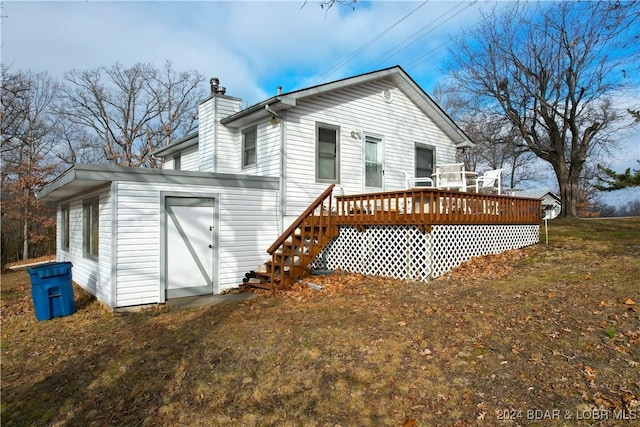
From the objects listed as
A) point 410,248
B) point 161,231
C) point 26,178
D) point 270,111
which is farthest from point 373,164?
point 26,178

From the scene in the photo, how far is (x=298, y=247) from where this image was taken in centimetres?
868

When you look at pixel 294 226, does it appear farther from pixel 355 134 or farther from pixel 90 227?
pixel 90 227

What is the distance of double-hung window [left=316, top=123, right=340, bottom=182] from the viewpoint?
32.3 feet

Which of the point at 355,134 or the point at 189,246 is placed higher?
the point at 355,134

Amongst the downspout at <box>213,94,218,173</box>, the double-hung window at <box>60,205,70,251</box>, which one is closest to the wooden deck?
the downspout at <box>213,94,218,173</box>

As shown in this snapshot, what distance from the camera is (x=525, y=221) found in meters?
10.1

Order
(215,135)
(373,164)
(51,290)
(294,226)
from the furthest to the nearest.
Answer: (373,164) < (215,135) < (294,226) < (51,290)

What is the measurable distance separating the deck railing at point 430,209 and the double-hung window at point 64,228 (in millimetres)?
8782

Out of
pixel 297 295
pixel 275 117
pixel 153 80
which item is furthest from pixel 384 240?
pixel 153 80

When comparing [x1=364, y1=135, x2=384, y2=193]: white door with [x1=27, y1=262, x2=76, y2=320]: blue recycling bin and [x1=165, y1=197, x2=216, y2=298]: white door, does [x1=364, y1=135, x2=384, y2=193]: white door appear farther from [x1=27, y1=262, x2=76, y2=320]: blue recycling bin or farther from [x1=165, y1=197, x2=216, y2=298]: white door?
[x1=27, y1=262, x2=76, y2=320]: blue recycling bin

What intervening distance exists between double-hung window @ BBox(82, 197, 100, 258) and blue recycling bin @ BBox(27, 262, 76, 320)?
1.36m

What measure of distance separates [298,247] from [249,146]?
3.61m

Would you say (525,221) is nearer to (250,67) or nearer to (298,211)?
(298,211)

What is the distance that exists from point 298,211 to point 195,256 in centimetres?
278
